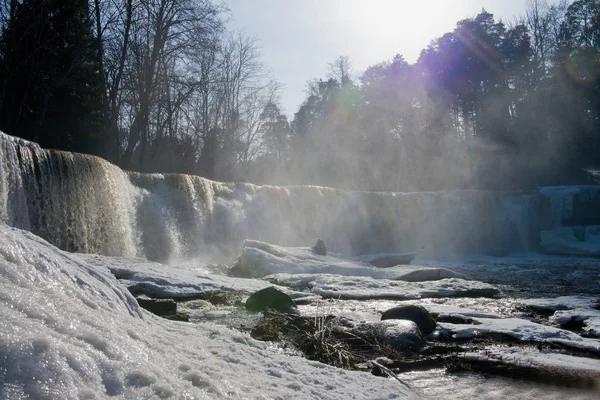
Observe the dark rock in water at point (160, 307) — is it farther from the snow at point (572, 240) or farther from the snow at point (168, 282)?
the snow at point (572, 240)

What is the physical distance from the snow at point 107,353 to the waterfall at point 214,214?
24.8ft

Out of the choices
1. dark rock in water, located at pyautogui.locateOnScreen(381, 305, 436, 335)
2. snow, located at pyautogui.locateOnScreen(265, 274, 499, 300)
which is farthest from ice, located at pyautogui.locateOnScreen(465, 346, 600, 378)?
snow, located at pyautogui.locateOnScreen(265, 274, 499, 300)

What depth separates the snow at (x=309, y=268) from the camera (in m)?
11.6

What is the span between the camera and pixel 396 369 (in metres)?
4.01

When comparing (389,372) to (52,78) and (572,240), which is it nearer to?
(52,78)

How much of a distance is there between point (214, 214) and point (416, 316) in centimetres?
1105

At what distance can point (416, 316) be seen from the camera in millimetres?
5418

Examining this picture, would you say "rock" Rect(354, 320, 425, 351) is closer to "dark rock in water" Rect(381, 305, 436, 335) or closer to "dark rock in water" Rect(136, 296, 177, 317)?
"dark rock in water" Rect(381, 305, 436, 335)

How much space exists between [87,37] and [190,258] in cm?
969

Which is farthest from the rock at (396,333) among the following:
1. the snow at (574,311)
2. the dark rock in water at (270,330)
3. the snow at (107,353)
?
the snow at (574,311)

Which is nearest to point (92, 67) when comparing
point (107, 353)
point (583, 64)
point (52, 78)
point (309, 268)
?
point (52, 78)

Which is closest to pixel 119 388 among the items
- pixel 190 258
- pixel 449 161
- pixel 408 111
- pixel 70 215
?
pixel 70 215

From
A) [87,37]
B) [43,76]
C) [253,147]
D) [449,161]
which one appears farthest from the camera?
[253,147]

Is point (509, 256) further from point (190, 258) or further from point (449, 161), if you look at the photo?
point (190, 258)
